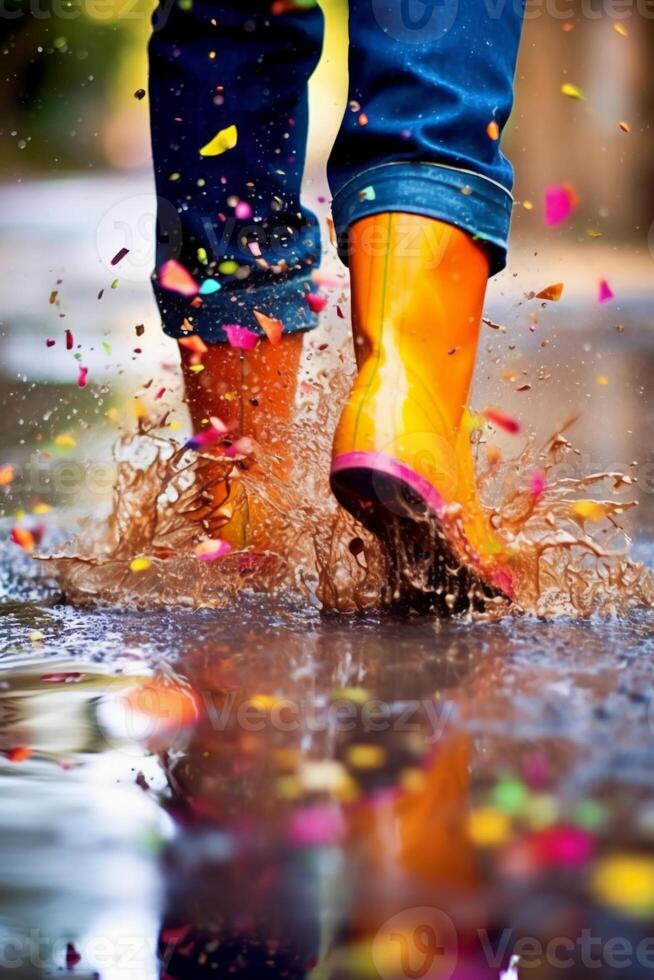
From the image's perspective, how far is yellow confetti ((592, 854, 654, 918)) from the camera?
1.59 ft

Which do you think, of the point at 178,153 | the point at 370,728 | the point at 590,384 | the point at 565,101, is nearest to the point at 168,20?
the point at 178,153

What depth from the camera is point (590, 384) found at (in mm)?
3150

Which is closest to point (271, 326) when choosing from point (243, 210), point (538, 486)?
point (243, 210)

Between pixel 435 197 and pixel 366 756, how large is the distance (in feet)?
2.00

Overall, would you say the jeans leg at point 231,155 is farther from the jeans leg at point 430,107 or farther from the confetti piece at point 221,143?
the jeans leg at point 430,107

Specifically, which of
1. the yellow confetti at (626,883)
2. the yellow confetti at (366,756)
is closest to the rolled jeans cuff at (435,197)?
the yellow confetti at (366,756)

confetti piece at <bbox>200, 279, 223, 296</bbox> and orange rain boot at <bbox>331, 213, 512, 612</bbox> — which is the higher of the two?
confetti piece at <bbox>200, 279, 223, 296</bbox>

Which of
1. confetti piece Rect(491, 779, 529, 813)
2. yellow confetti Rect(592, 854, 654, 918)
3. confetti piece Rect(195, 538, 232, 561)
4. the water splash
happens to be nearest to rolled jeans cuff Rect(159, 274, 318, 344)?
the water splash

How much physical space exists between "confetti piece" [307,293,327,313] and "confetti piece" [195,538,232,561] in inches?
13.0

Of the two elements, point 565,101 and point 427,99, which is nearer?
point 427,99

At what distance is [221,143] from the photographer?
146 centimetres

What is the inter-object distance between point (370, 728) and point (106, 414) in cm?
239

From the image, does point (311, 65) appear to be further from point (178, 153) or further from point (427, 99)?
point (427, 99)

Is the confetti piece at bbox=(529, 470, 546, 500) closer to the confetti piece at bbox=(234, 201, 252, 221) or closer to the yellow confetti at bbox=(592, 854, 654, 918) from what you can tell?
the confetti piece at bbox=(234, 201, 252, 221)
